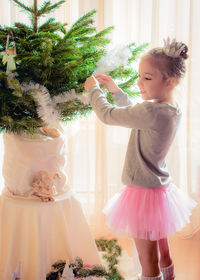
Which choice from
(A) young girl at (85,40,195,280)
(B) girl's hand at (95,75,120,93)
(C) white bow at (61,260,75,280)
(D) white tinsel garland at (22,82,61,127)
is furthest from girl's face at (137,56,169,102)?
(C) white bow at (61,260,75,280)

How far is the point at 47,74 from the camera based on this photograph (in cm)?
116

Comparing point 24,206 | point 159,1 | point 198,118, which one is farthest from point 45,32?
point 198,118

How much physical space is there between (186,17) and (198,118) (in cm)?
64

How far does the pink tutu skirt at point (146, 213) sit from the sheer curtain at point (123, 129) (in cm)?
74

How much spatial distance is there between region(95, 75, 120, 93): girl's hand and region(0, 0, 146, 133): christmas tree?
0.03 metres

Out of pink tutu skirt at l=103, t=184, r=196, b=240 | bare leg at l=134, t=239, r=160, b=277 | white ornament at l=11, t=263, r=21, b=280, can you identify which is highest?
pink tutu skirt at l=103, t=184, r=196, b=240

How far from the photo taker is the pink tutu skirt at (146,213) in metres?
1.29

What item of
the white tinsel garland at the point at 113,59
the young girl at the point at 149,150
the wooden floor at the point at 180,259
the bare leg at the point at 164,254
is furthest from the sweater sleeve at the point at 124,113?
the wooden floor at the point at 180,259

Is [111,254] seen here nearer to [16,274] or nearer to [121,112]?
[16,274]

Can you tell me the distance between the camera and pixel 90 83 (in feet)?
4.01

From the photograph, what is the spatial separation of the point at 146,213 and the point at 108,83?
0.55m

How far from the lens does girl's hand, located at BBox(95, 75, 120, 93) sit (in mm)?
1304

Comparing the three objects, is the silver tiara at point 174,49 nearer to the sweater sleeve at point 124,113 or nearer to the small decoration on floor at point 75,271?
the sweater sleeve at point 124,113

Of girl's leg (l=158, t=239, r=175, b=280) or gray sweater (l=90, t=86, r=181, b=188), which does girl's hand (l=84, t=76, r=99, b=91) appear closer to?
gray sweater (l=90, t=86, r=181, b=188)
